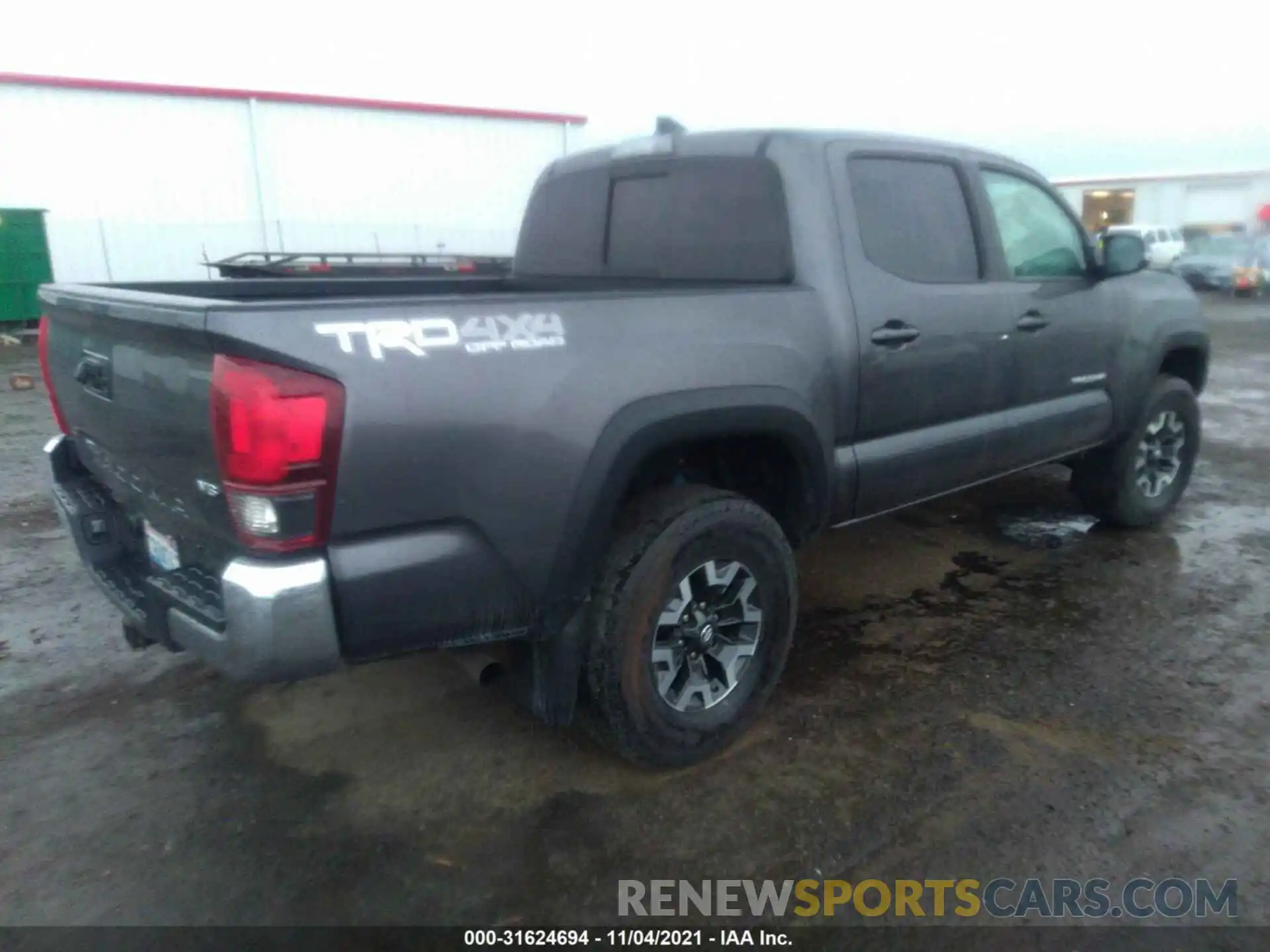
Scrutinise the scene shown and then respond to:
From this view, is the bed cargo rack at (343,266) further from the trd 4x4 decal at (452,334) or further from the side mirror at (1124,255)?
the side mirror at (1124,255)

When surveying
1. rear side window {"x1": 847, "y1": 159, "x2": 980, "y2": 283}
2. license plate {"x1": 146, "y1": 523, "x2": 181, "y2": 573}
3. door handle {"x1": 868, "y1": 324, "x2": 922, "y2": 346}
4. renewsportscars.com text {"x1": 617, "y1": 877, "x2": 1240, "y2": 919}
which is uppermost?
rear side window {"x1": 847, "y1": 159, "x2": 980, "y2": 283}

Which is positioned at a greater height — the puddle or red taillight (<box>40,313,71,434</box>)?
red taillight (<box>40,313,71,434</box>)

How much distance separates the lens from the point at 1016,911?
8.20 ft

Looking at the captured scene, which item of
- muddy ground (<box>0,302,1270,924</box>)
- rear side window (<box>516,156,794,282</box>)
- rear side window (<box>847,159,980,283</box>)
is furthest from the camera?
rear side window (<box>847,159,980,283</box>)

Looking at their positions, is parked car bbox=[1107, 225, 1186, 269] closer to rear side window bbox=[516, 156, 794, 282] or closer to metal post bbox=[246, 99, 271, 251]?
metal post bbox=[246, 99, 271, 251]

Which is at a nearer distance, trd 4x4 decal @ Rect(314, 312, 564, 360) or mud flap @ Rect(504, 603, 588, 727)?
trd 4x4 decal @ Rect(314, 312, 564, 360)

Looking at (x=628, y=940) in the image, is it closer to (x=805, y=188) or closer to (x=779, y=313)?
(x=779, y=313)

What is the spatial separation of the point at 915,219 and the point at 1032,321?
85 cm

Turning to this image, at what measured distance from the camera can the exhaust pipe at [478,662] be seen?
9.16 ft

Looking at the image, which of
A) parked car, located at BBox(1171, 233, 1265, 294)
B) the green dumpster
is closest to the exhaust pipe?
the green dumpster

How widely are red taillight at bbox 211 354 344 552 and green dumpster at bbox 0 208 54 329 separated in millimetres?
15590

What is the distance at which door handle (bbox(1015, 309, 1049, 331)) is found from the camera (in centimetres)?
418

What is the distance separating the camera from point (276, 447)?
7.14 ft

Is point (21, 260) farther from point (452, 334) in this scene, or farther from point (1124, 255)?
point (1124, 255)
